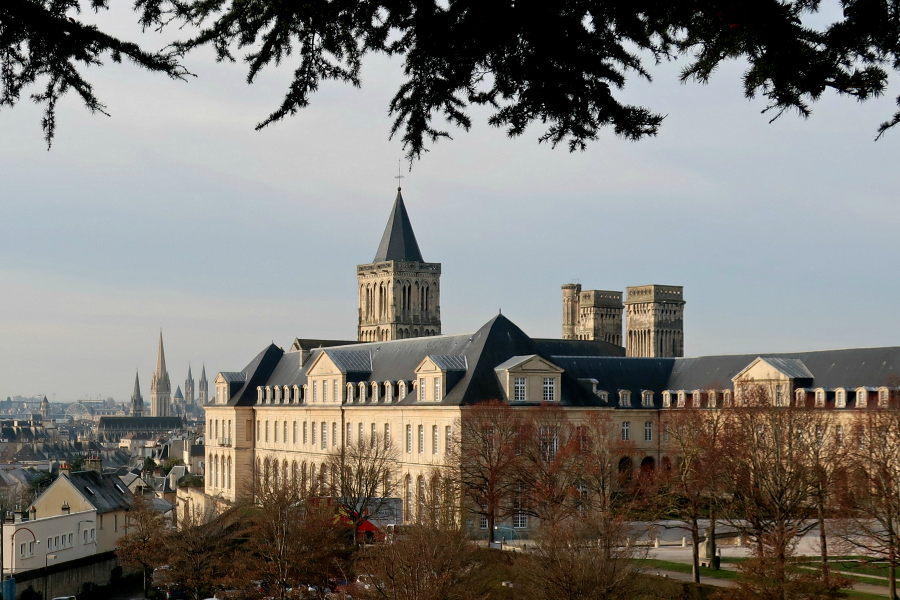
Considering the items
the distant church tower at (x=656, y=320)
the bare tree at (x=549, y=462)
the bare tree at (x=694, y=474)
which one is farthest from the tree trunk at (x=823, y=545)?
the distant church tower at (x=656, y=320)

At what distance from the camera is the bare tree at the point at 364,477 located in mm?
61562

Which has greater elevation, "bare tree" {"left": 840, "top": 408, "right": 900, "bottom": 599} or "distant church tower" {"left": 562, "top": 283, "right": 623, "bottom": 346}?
"distant church tower" {"left": 562, "top": 283, "right": 623, "bottom": 346}

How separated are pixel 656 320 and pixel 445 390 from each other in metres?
76.9

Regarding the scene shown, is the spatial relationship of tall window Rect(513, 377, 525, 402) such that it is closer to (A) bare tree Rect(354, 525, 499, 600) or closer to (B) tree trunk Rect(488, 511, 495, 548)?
(B) tree trunk Rect(488, 511, 495, 548)

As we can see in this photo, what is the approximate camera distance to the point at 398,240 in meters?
136

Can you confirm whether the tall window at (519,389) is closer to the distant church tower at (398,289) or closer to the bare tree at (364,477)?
the bare tree at (364,477)

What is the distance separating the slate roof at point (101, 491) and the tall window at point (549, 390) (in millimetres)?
30621

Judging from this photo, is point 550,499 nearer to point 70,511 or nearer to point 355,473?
point 355,473

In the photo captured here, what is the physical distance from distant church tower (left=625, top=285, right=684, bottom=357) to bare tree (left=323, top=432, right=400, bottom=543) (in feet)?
235

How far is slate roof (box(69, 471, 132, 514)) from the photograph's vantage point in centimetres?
7706

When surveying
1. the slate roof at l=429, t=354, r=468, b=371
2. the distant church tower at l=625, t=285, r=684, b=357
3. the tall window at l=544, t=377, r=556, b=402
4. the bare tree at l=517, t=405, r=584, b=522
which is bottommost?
the bare tree at l=517, t=405, r=584, b=522

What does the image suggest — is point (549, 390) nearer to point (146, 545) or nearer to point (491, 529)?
point (491, 529)

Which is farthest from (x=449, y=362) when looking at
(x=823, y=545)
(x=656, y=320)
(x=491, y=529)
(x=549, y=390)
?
(x=656, y=320)

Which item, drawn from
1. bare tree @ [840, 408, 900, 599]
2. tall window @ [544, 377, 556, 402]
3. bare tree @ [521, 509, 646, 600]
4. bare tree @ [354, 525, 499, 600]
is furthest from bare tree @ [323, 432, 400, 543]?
bare tree @ [840, 408, 900, 599]
